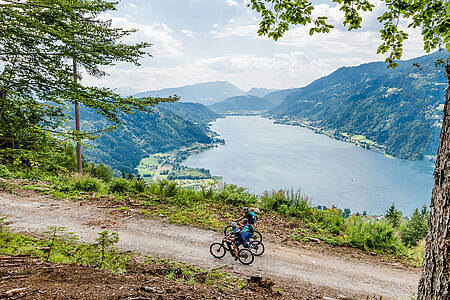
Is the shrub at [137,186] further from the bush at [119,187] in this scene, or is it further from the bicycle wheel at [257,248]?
the bicycle wheel at [257,248]

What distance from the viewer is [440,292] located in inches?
84.6

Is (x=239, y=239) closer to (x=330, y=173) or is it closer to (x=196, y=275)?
(x=196, y=275)

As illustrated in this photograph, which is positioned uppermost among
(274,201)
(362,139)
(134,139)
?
(362,139)

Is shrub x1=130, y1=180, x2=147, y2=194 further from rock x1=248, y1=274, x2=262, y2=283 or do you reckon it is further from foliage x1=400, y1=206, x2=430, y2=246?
foliage x1=400, y1=206, x2=430, y2=246

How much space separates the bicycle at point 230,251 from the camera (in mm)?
6371

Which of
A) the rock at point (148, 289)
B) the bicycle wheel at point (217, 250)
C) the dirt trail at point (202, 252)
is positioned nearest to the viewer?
the rock at point (148, 289)

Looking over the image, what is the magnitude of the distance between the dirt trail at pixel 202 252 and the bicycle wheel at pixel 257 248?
182 mm

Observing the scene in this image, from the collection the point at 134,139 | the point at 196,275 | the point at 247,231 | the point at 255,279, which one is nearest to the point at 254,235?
the point at 247,231

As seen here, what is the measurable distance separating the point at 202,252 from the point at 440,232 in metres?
5.47

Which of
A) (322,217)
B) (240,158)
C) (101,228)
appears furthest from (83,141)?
(240,158)

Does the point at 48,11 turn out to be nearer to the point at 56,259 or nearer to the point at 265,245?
the point at 56,259

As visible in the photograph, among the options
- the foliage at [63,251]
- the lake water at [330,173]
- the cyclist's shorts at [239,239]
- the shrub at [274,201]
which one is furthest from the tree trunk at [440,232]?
the lake water at [330,173]

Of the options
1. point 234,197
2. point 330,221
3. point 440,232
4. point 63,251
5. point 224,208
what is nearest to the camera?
point 440,232

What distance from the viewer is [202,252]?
21.5 ft
